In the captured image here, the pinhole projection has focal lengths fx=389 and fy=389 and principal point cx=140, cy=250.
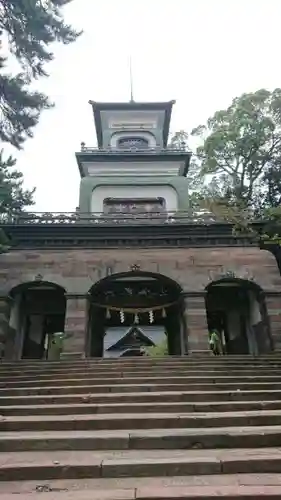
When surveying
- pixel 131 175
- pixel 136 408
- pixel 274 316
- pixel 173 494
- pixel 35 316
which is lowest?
pixel 173 494

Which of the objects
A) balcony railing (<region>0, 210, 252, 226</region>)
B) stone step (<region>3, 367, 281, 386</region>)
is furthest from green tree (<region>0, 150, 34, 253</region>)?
stone step (<region>3, 367, 281, 386</region>)

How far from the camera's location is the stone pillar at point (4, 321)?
1138cm

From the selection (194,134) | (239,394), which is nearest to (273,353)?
(239,394)

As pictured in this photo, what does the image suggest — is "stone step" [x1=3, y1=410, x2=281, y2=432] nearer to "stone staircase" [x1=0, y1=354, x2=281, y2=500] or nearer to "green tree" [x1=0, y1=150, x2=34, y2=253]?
"stone staircase" [x1=0, y1=354, x2=281, y2=500]

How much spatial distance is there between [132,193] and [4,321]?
7421mm

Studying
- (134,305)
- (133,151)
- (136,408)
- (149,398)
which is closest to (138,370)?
(149,398)

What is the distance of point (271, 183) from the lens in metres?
19.3

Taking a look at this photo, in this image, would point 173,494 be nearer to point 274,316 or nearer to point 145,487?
point 145,487

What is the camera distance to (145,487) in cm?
263

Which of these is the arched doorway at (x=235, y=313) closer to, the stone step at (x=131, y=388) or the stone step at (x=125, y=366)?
the stone step at (x=125, y=366)

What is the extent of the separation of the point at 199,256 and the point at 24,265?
18.4 feet

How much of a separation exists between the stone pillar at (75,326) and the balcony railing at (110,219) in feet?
9.40

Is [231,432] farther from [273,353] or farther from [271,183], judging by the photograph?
[271,183]

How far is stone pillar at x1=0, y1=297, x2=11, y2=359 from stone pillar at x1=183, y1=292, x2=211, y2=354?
5355mm
